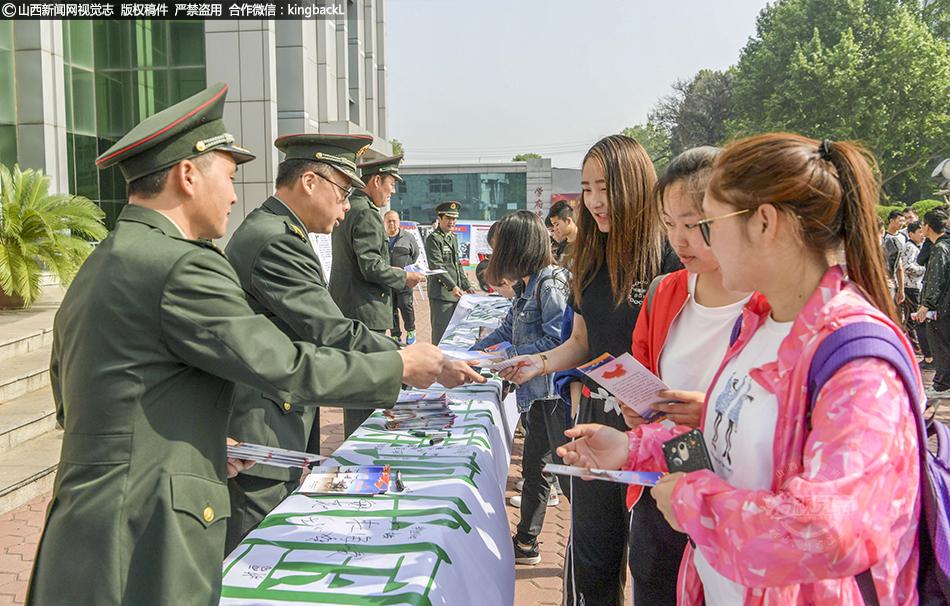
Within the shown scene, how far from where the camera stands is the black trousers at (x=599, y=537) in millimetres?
2572

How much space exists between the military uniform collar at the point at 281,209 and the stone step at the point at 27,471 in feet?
9.39

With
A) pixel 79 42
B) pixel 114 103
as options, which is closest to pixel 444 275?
pixel 79 42

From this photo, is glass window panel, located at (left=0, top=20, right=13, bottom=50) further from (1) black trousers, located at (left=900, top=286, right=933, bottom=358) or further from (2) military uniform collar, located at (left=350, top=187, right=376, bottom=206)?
(1) black trousers, located at (left=900, top=286, right=933, bottom=358)

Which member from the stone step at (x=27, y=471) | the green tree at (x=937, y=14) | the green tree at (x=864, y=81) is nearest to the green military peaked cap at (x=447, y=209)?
the stone step at (x=27, y=471)

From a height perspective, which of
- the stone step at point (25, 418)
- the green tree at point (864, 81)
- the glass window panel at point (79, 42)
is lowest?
the stone step at point (25, 418)

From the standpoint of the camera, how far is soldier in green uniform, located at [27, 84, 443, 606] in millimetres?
1569

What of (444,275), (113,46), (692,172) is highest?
(113,46)

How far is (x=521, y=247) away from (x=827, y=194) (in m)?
2.87

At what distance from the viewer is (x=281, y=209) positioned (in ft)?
9.59

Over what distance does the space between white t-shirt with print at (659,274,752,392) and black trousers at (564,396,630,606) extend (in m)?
0.48

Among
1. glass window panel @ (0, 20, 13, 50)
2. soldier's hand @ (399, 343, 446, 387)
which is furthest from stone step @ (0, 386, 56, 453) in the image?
glass window panel @ (0, 20, 13, 50)

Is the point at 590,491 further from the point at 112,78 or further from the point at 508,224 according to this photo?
the point at 112,78

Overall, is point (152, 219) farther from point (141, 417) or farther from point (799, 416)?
point (799, 416)

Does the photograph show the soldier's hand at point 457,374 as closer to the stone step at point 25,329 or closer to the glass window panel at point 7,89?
the stone step at point 25,329
